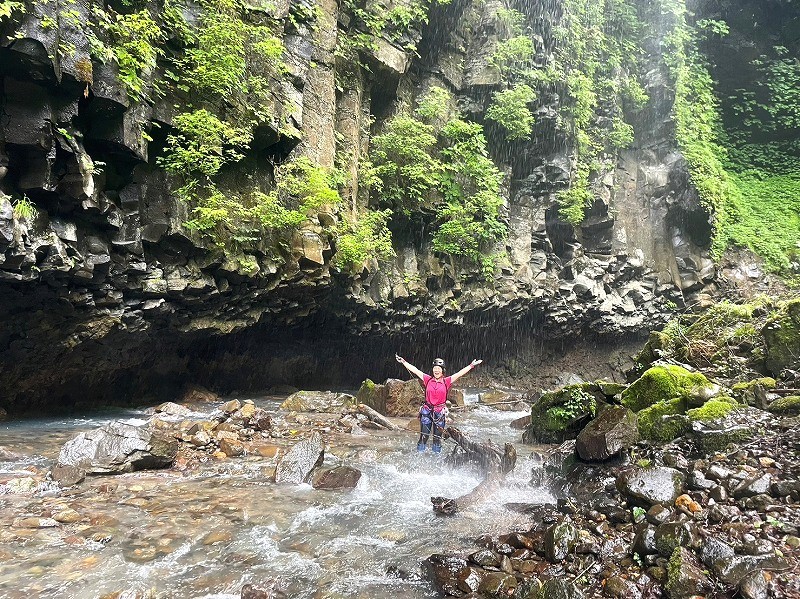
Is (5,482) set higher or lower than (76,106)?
lower

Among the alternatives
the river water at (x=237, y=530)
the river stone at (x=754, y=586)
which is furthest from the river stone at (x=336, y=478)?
the river stone at (x=754, y=586)

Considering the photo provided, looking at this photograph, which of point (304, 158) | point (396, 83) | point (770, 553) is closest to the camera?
point (770, 553)

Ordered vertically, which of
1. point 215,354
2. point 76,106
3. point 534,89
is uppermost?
point 534,89

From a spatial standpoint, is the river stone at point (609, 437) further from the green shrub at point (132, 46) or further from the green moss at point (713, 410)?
the green shrub at point (132, 46)

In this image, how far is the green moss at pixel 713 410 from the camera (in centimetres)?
654

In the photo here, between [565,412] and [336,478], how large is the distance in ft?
16.0

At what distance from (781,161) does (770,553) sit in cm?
3034

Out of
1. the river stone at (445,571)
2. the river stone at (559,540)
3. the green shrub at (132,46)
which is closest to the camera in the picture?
the river stone at (445,571)

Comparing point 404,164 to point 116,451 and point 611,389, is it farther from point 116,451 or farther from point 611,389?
point 116,451

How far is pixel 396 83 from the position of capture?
19.9 meters

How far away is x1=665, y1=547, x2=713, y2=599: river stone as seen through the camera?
150 inches

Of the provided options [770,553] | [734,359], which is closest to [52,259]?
[770,553]

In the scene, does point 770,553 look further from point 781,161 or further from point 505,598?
point 781,161

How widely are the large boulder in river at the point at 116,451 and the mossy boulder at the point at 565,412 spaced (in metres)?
7.26
